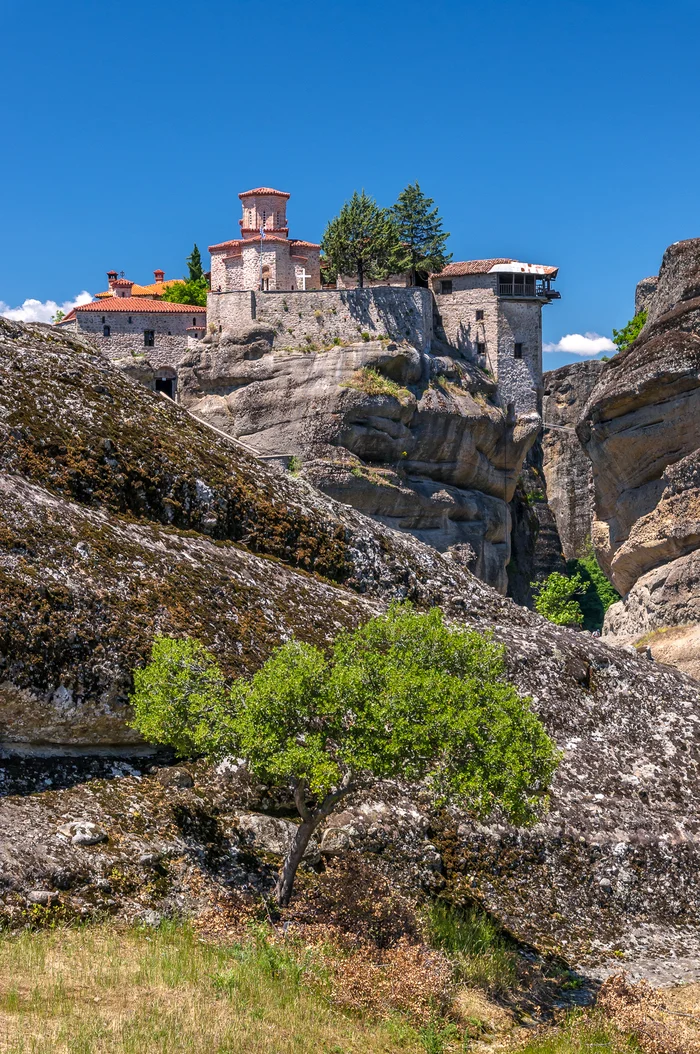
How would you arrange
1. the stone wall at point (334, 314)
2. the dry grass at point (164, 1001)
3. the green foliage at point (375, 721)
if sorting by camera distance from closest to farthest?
the dry grass at point (164, 1001)
the green foliage at point (375, 721)
the stone wall at point (334, 314)

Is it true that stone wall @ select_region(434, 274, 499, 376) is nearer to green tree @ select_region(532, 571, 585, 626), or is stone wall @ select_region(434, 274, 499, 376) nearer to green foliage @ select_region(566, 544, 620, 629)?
green tree @ select_region(532, 571, 585, 626)

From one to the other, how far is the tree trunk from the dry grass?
132 cm

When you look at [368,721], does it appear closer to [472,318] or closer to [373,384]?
[373,384]

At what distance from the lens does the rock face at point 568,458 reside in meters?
97.6

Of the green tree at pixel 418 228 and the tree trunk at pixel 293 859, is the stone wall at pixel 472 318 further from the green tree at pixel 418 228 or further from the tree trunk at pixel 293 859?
the tree trunk at pixel 293 859

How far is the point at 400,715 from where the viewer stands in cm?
1295

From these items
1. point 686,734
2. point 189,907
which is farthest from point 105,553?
point 686,734

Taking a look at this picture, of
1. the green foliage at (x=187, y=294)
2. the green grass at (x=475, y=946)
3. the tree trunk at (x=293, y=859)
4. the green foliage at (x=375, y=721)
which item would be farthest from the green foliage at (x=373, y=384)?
the tree trunk at (x=293, y=859)

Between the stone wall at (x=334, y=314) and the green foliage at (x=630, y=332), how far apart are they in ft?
65.5

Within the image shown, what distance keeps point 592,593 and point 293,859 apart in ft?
275

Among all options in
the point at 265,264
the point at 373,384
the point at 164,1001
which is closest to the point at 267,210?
the point at 265,264

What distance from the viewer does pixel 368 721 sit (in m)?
13.0

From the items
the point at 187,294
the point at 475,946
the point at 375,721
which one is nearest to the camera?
the point at 375,721

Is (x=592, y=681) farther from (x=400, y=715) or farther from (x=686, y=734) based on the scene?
(x=400, y=715)
